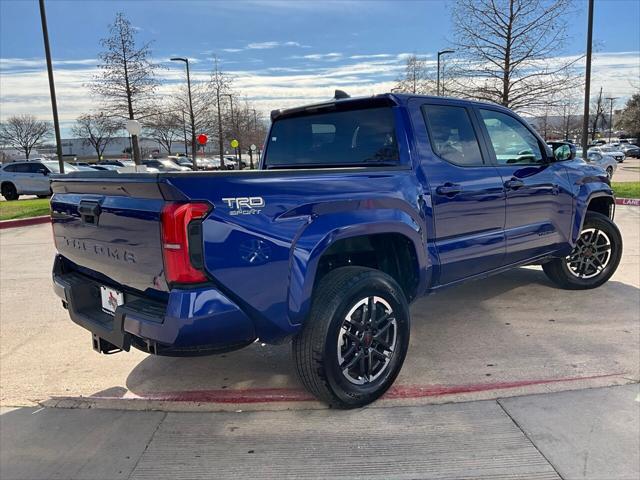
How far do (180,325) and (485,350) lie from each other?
8.45 feet

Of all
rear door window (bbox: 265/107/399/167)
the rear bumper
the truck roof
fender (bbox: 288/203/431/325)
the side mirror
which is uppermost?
the truck roof

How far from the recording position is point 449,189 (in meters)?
3.73

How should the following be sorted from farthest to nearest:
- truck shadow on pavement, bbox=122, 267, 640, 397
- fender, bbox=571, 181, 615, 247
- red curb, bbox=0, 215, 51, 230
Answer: red curb, bbox=0, 215, 51, 230 → fender, bbox=571, 181, 615, 247 → truck shadow on pavement, bbox=122, 267, 640, 397

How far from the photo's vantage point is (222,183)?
2.50m

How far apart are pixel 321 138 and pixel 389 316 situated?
5.28 ft

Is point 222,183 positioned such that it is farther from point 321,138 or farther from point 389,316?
point 321,138

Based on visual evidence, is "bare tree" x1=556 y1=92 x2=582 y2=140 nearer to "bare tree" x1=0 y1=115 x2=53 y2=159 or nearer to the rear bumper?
the rear bumper

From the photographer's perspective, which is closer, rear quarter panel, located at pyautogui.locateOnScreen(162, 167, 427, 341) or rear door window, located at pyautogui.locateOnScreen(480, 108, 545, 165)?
rear quarter panel, located at pyautogui.locateOnScreen(162, 167, 427, 341)

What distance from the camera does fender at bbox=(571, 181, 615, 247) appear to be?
5039 mm

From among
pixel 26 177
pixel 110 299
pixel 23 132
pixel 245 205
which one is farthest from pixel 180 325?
pixel 23 132

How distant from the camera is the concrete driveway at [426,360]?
11.3 ft

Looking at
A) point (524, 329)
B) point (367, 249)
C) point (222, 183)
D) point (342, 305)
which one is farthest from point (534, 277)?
point (222, 183)

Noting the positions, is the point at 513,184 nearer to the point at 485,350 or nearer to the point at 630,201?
the point at 485,350

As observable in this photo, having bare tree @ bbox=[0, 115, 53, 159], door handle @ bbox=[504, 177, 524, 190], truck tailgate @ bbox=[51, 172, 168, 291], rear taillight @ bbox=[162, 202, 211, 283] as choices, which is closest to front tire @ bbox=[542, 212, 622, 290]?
door handle @ bbox=[504, 177, 524, 190]
